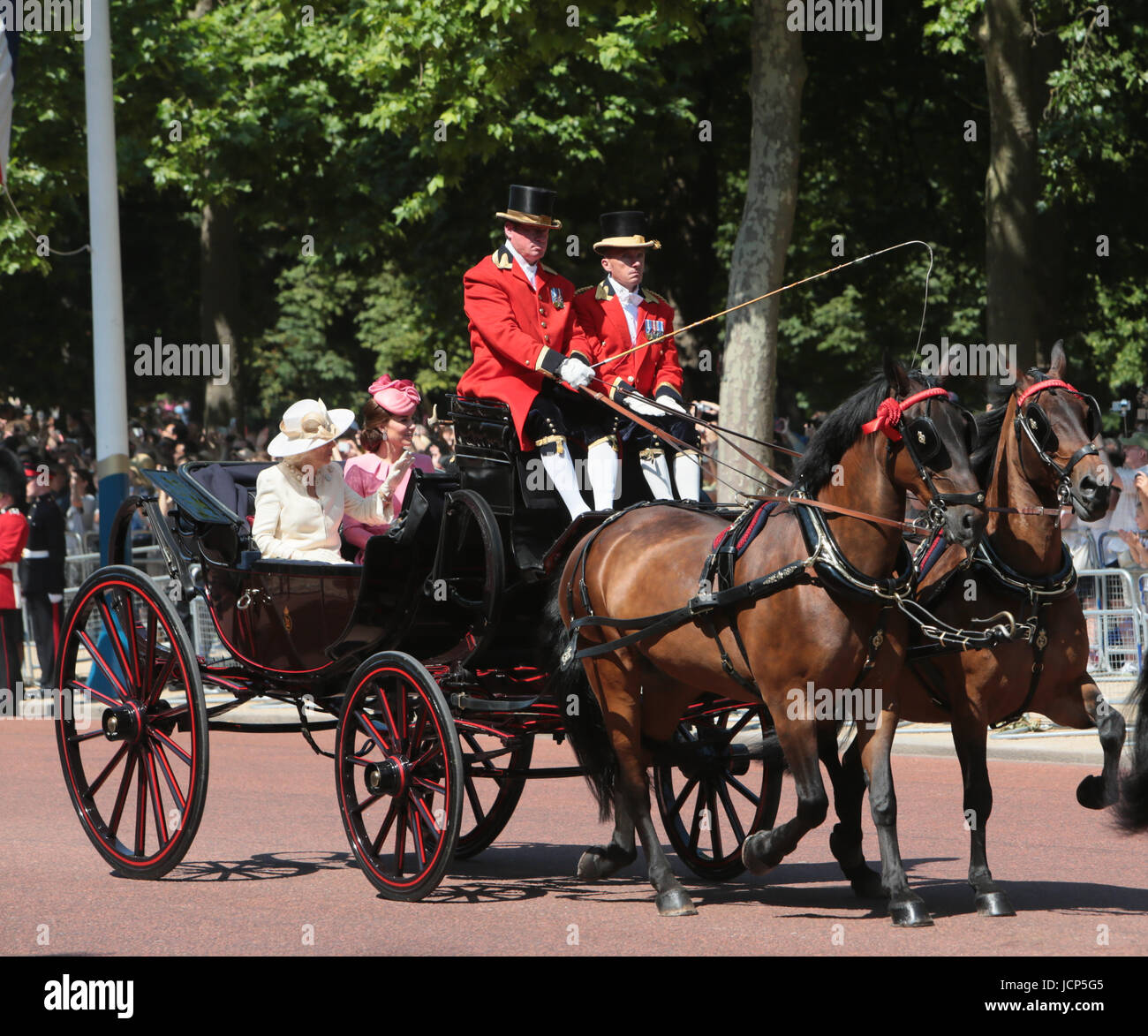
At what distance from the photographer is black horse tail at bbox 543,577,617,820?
7.48 metres

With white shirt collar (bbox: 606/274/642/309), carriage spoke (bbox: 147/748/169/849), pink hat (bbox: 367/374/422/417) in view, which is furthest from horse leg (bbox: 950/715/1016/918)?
carriage spoke (bbox: 147/748/169/849)

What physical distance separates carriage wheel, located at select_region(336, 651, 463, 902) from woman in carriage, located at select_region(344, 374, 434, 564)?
1.36 metres

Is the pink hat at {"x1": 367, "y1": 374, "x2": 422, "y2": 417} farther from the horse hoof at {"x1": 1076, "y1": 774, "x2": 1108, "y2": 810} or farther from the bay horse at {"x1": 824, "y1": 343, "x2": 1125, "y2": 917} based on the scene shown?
the horse hoof at {"x1": 1076, "y1": 774, "x2": 1108, "y2": 810}

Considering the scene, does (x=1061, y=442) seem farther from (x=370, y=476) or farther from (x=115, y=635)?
(x=115, y=635)

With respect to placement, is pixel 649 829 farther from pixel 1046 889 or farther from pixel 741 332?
pixel 741 332

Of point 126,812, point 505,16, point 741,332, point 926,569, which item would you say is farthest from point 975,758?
point 505,16

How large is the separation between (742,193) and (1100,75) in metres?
13.1

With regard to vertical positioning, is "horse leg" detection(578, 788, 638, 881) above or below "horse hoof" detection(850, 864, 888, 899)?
above

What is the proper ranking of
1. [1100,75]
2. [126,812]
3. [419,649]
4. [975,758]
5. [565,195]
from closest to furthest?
[975,758] < [419,649] < [126,812] < [1100,75] < [565,195]

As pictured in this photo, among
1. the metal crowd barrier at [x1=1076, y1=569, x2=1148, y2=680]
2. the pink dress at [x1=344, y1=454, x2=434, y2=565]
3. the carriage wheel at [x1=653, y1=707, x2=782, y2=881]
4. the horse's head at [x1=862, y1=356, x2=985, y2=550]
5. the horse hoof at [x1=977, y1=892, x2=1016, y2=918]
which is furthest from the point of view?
the metal crowd barrier at [x1=1076, y1=569, x2=1148, y2=680]

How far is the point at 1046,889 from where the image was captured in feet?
24.4

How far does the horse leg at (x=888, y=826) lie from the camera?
21.4 ft

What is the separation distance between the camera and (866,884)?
740 centimetres

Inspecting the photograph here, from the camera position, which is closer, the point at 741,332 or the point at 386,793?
the point at 386,793
